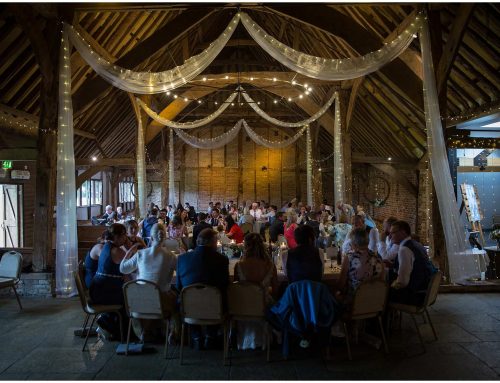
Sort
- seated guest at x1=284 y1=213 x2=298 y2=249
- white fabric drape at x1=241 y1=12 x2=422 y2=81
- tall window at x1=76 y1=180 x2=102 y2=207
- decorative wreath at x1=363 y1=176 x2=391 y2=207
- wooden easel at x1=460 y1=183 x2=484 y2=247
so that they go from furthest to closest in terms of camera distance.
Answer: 1. tall window at x1=76 y1=180 x2=102 y2=207
2. decorative wreath at x1=363 y1=176 x2=391 y2=207
3. wooden easel at x1=460 y1=183 x2=484 y2=247
4. seated guest at x1=284 y1=213 x2=298 y2=249
5. white fabric drape at x1=241 y1=12 x2=422 y2=81

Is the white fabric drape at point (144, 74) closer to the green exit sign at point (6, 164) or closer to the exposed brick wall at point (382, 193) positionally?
the green exit sign at point (6, 164)

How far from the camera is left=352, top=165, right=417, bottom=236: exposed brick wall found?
42.3 ft

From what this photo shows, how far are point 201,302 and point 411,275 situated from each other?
213 centimetres

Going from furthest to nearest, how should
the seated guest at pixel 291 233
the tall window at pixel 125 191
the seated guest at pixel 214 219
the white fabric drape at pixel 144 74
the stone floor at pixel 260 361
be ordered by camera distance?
the tall window at pixel 125 191, the seated guest at pixel 214 219, the seated guest at pixel 291 233, the white fabric drape at pixel 144 74, the stone floor at pixel 260 361

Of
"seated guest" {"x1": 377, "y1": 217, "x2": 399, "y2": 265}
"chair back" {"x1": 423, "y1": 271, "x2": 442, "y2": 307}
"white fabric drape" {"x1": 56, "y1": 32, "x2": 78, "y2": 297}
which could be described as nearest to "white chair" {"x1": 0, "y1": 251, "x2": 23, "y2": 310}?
"white fabric drape" {"x1": 56, "y1": 32, "x2": 78, "y2": 297}

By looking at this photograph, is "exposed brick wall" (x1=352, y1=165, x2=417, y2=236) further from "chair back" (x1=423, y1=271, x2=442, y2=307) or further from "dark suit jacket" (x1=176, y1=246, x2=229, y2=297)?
"dark suit jacket" (x1=176, y1=246, x2=229, y2=297)

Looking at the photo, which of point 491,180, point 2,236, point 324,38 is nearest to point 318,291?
point 324,38

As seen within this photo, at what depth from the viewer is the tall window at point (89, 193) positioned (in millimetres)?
15293

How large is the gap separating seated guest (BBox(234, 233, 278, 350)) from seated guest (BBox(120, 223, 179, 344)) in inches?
27.5

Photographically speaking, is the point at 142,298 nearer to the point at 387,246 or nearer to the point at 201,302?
the point at 201,302

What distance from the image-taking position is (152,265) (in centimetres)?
383

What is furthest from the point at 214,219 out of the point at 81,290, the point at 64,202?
the point at 81,290

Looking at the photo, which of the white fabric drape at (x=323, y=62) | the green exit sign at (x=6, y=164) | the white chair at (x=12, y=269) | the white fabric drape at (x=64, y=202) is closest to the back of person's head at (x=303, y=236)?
the white fabric drape at (x=323, y=62)

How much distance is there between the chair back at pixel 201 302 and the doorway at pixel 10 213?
27.7 feet
